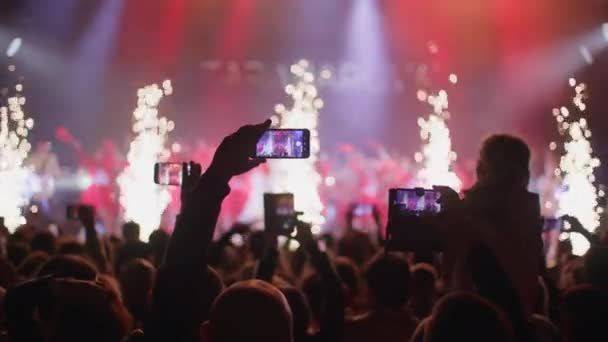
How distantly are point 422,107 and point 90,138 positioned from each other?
12.6 metres

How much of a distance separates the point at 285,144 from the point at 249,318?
104cm

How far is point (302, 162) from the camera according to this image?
31.9 meters

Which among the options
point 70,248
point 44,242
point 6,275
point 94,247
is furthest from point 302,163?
point 6,275

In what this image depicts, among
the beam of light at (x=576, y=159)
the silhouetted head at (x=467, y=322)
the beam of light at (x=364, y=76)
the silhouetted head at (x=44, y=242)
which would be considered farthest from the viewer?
the beam of light at (x=364, y=76)

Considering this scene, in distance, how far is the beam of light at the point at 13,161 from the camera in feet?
70.0

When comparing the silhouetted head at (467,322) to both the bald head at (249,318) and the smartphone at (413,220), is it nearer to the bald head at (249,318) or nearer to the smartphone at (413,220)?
the bald head at (249,318)

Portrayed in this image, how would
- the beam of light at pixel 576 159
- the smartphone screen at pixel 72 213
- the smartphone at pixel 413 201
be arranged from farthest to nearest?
the beam of light at pixel 576 159 → the smartphone screen at pixel 72 213 → the smartphone at pixel 413 201

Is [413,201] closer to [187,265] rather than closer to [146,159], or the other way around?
[187,265]

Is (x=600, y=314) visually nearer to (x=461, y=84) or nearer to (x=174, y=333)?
(x=174, y=333)

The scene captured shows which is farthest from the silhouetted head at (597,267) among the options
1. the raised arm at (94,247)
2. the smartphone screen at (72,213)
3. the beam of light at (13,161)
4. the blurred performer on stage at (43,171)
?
the blurred performer on stage at (43,171)

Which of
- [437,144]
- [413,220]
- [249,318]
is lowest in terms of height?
[249,318]

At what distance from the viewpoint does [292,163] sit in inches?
1266

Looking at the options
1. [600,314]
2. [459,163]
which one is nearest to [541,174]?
[459,163]

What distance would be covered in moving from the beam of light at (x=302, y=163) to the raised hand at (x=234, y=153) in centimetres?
2663
